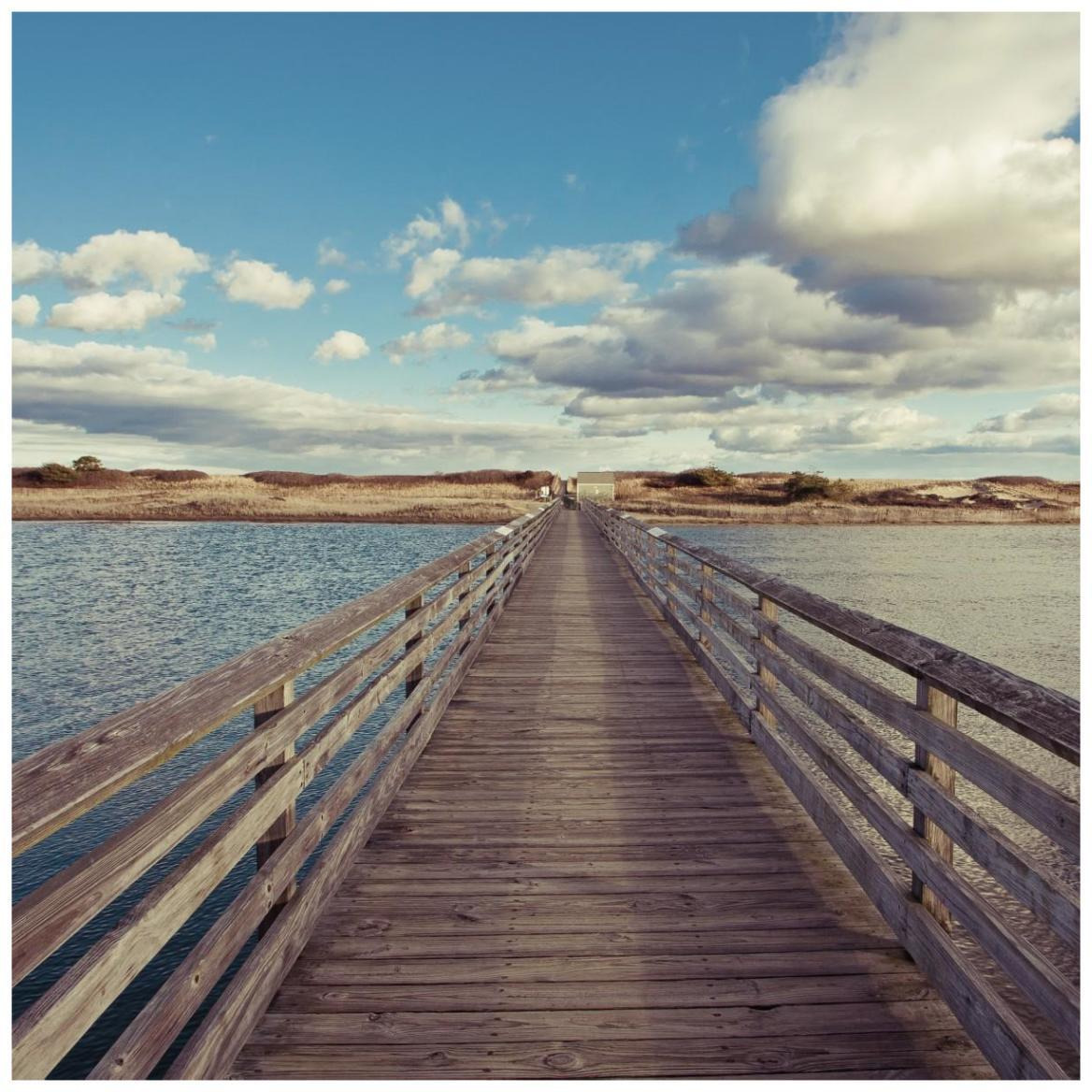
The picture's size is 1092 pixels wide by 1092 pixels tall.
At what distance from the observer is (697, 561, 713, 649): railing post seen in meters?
7.38

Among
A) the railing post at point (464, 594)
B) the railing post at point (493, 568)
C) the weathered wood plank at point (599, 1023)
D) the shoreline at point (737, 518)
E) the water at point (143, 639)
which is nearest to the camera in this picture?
the weathered wood plank at point (599, 1023)

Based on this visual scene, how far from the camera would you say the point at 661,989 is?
275cm

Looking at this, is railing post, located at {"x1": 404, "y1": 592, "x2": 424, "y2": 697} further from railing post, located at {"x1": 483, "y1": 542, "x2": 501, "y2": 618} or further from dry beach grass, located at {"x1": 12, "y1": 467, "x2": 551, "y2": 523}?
dry beach grass, located at {"x1": 12, "y1": 467, "x2": 551, "y2": 523}

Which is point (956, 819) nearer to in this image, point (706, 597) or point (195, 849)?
point (195, 849)

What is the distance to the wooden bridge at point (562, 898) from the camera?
1904 mm

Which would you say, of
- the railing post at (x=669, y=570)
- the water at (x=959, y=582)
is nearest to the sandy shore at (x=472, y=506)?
the water at (x=959, y=582)

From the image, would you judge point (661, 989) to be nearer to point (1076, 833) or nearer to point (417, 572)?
point (1076, 833)

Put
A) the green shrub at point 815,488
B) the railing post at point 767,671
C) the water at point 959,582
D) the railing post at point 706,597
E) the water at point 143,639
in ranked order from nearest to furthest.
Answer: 1. the railing post at point 767,671
2. the water at point 143,639
3. the railing post at point 706,597
4. the water at point 959,582
5. the green shrub at point 815,488

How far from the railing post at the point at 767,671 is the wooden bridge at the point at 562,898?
2.3 inches

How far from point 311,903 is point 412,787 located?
168cm

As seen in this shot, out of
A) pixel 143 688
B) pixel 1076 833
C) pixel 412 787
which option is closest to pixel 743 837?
pixel 412 787

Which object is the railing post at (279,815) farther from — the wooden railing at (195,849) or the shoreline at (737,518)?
the shoreline at (737,518)

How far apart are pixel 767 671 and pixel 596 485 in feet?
296

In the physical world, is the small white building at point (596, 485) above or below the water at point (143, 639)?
above
